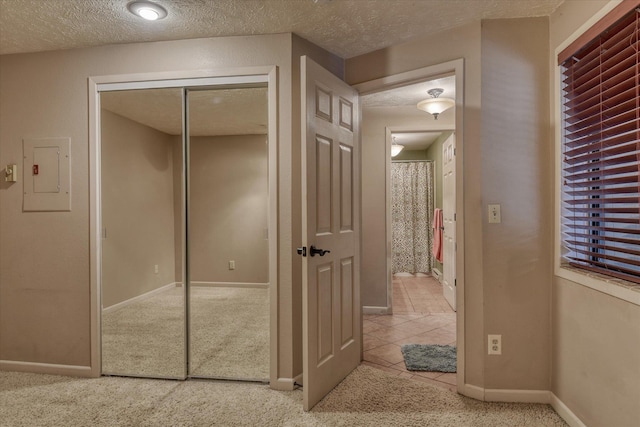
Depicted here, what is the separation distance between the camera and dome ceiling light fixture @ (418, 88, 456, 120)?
368cm

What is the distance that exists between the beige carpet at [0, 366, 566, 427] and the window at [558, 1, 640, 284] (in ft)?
3.18

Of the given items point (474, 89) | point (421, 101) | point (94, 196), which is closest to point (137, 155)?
point (94, 196)

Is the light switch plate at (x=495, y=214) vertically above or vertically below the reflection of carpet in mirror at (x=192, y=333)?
above

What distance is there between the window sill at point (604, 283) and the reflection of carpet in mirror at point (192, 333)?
1835 mm

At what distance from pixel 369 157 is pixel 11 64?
316 centimetres

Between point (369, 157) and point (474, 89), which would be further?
point (369, 157)

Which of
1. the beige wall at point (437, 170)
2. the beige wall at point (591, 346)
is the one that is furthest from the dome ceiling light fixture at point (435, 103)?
the beige wall at point (437, 170)

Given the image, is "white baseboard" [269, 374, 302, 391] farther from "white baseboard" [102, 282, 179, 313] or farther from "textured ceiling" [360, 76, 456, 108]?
"textured ceiling" [360, 76, 456, 108]

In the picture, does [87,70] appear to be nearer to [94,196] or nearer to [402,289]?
[94,196]

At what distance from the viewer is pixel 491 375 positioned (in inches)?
89.5

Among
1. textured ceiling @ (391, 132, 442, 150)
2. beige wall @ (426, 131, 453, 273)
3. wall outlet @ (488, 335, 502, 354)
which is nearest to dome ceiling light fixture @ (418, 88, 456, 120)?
textured ceiling @ (391, 132, 442, 150)

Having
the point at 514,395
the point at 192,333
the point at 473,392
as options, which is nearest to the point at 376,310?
the point at 473,392

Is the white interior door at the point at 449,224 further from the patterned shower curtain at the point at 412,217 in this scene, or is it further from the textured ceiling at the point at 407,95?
the patterned shower curtain at the point at 412,217

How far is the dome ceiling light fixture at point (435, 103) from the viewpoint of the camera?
368 cm
